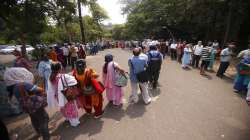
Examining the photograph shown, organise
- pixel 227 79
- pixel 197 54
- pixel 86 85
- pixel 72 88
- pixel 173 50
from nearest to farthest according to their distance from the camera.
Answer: pixel 72 88, pixel 86 85, pixel 227 79, pixel 197 54, pixel 173 50

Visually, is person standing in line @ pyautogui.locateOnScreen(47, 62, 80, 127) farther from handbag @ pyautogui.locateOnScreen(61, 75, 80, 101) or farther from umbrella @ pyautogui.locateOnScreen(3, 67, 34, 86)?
umbrella @ pyautogui.locateOnScreen(3, 67, 34, 86)

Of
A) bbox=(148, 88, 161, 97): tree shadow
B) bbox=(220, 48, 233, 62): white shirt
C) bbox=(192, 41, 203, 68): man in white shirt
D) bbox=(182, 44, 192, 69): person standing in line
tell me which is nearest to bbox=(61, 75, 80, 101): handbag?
bbox=(148, 88, 161, 97): tree shadow

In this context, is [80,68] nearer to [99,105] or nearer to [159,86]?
[99,105]

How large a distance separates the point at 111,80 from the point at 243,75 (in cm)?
515

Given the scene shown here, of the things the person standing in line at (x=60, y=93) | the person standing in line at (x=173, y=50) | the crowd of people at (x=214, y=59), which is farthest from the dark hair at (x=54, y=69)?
the person standing in line at (x=173, y=50)

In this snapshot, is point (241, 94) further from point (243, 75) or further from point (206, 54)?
point (206, 54)

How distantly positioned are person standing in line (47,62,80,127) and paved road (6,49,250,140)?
0.36 m

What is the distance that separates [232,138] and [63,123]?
4.30 metres

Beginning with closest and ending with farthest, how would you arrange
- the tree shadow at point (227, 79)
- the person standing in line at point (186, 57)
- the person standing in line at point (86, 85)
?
the person standing in line at point (86, 85) < the tree shadow at point (227, 79) < the person standing in line at point (186, 57)

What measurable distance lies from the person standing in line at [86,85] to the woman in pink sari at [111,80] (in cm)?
75

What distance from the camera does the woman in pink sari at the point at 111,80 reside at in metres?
6.27

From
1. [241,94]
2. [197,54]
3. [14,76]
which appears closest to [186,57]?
[197,54]

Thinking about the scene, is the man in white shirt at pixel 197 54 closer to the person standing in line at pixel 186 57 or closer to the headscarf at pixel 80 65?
the person standing in line at pixel 186 57

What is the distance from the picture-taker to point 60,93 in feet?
16.1
